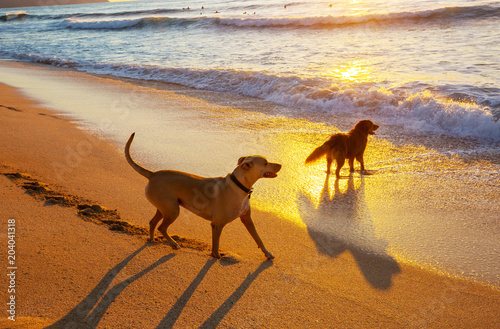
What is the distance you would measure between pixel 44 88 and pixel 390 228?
10.6m

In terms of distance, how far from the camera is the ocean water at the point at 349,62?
8.53 meters

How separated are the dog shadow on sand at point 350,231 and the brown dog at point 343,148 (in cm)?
44

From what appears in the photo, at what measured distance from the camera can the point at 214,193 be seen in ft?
11.0

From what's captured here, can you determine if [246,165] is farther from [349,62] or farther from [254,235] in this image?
[349,62]

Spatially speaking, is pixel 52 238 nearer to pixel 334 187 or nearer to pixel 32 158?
pixel 32 158

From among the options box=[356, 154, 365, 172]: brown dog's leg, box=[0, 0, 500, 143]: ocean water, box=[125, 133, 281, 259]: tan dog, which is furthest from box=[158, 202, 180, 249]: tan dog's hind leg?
box=[0, 0, 500, 143]: ocean water

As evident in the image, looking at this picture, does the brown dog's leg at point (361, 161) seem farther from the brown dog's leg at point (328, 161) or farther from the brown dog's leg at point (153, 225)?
the brown dog's leg at point (153, 225)

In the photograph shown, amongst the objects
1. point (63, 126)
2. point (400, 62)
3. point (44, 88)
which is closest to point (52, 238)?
point (63, 126)

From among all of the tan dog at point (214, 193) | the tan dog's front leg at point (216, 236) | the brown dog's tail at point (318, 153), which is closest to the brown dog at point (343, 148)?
the brown dog's tail at point (318, 153)

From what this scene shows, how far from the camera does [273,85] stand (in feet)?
36.0

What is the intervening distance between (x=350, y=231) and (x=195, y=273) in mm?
1641

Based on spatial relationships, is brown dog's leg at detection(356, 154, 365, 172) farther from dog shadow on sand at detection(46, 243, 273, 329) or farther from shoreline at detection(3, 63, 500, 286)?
dog shadow on sand at detection(46, 243, 273, 329)

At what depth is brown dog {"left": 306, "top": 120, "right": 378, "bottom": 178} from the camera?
17.5 ft

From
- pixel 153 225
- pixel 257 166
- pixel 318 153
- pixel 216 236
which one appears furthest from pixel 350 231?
pixel 153 225
